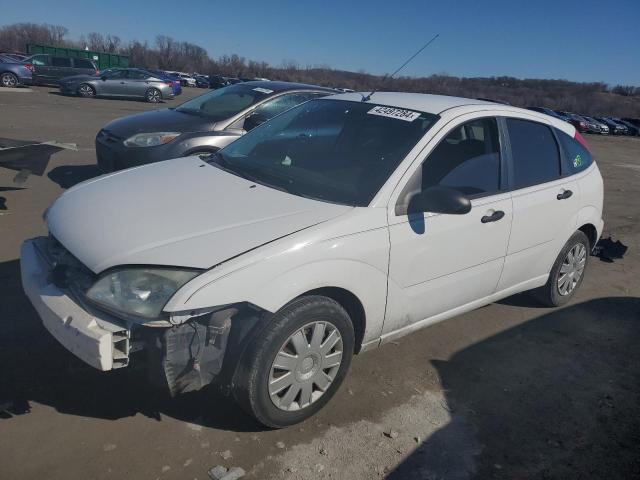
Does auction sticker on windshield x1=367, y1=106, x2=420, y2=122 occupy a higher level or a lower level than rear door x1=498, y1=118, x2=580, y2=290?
higher

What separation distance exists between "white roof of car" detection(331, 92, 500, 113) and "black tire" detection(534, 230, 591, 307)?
1458mm

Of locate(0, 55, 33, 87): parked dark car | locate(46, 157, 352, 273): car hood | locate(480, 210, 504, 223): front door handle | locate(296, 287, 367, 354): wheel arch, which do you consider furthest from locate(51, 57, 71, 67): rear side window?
locate(296, 287, 367, 354): wheel arch

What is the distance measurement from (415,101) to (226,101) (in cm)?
387

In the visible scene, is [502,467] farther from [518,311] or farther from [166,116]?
[166,116]

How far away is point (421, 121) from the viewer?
134 inches

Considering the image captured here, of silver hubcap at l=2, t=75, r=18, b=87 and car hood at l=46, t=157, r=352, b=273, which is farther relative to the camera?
silver hubcap at l=2, t=75, r=18, b=87

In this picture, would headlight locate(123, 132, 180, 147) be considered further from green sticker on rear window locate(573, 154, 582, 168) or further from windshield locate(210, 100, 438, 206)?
green sticker on rear window locate(573, 154, 582, 168)

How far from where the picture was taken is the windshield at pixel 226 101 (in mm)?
6750

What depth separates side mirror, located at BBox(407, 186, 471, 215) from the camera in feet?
9.67

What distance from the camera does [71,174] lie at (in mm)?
7605

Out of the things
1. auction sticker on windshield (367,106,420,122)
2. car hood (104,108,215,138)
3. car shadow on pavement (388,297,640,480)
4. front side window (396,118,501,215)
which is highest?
auction sticker on windshield (367,106,420,122)

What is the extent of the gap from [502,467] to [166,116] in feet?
18.9

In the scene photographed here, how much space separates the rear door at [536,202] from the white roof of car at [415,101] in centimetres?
44

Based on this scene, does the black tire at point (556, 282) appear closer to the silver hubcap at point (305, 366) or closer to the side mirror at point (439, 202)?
the side mirror at point (439, 202)
